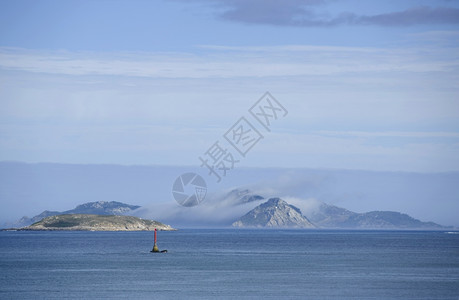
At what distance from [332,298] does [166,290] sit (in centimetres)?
1814

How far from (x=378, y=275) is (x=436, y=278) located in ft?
25.0

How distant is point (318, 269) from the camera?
103625 mm

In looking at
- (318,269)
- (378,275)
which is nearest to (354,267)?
(318,269)

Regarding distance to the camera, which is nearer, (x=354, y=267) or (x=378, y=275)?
(x=378, y=275)

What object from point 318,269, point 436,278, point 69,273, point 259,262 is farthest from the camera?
point 259,262

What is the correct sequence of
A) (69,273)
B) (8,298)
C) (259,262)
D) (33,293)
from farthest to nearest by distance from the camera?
(259,262) < (69,273) < (33,293) < (8,298)

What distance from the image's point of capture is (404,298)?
69.1m

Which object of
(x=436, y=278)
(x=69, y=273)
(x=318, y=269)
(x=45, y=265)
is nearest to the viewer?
(x=436, y=278)

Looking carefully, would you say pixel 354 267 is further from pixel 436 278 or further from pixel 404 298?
pixel 404 298

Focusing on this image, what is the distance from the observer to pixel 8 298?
68.7 meters

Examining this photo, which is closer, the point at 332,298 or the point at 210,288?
the point at 332,298

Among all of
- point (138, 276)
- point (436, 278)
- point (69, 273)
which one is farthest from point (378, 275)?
point (69, 273)

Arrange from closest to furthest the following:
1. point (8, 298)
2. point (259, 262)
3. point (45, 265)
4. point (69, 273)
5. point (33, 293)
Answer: point (8, 298) < point (33, 293) < point (69, 273) < point (45, 265) < point (259, 262)

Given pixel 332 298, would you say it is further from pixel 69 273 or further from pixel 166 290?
pixel 69 273
